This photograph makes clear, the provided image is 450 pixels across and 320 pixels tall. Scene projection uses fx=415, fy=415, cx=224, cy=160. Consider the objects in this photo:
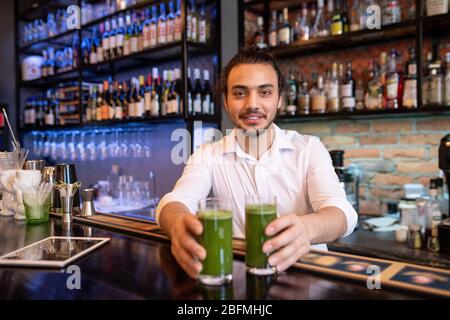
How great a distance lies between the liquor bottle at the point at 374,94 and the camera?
7.69 feet

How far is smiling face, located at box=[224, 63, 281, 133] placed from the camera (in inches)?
61.5

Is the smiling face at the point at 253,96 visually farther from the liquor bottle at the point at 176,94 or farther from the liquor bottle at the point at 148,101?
the liquor bottle at the point at 148,101

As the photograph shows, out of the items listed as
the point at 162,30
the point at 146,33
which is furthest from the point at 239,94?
the point at 146,33

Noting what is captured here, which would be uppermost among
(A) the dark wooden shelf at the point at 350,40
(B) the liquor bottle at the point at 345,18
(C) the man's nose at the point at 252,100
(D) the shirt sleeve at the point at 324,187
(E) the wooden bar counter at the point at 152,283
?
(B) the liquor bottle at the point at 345,18

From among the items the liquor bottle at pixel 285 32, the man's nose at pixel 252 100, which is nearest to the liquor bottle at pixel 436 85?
the liquor bottle at pixel 285 32

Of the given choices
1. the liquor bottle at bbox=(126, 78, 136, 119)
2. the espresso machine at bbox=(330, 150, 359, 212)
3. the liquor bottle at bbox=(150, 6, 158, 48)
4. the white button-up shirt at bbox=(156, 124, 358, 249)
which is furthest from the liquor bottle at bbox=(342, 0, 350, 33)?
the liquor bottle at bbox=(126, 78, 136, 119)

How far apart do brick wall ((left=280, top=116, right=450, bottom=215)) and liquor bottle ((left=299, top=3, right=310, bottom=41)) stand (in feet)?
1.88

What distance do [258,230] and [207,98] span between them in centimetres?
216

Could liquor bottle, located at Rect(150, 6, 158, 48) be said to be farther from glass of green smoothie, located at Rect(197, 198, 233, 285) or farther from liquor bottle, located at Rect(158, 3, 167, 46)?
glass of green smoothie, located at Rect(197, 198, 233, 285)

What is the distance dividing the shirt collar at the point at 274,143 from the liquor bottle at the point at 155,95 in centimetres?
135

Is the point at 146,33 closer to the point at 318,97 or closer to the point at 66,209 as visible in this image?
the point at 318,97

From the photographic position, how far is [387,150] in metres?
2.50

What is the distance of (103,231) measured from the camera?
4.45ft

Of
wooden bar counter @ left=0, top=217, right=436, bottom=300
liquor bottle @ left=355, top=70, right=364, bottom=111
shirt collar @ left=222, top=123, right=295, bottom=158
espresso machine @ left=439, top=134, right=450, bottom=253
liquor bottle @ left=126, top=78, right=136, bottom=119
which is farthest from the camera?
liquor bottle @ left=126, top=78, right=136, bottom=119
